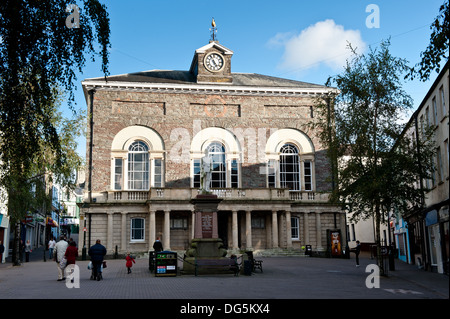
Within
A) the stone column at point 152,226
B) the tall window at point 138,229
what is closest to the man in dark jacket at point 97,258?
the stone column at point 152,226

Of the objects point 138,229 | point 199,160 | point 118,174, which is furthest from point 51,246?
point 199,160

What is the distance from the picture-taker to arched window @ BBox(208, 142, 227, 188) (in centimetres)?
4062

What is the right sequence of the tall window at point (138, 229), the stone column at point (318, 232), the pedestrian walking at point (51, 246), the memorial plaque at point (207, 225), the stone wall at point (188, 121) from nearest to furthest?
the memorial plaque at point (207, 225) → the pedestrian walking at point (51, 246) → the tall window at point (138, 229) → the stone wall at point (188, 121) → the stone column at point (318, 232)

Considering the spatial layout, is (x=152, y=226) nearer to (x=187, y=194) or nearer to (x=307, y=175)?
(x=187, y=194)

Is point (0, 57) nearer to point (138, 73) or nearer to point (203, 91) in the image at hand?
point (203, 91)

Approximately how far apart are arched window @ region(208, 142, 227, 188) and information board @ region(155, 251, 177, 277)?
20.3 m

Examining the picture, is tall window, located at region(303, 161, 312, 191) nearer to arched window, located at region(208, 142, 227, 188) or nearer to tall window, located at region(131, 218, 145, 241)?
arched window, located at region(208, 142, 227, 188)

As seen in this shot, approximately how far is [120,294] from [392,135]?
1406 cm

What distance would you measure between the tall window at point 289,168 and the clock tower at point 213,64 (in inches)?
301

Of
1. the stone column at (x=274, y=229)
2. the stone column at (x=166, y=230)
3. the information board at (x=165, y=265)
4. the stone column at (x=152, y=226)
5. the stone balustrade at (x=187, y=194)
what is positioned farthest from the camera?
the stone column at (x=274, y=229)

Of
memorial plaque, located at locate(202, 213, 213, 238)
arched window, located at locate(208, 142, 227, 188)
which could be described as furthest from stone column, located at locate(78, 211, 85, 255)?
memorial plaque, located at locate(202, 213, 213, 238)

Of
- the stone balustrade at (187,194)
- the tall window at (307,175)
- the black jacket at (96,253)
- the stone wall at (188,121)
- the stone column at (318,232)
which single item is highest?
the stone wall at (188,121)

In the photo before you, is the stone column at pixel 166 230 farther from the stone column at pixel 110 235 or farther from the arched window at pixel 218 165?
the arched window at pixel 218 165

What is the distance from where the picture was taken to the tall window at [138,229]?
3788 cm
